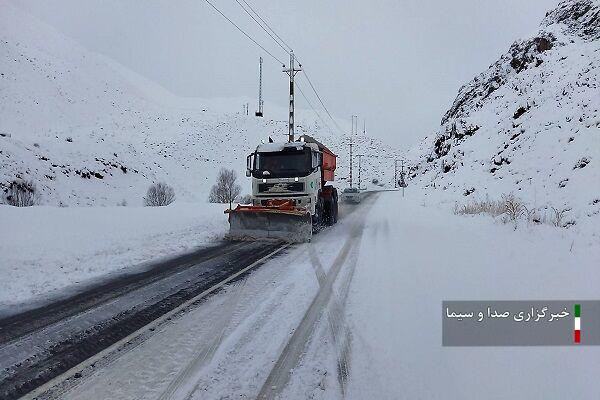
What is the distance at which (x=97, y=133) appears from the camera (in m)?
52.3

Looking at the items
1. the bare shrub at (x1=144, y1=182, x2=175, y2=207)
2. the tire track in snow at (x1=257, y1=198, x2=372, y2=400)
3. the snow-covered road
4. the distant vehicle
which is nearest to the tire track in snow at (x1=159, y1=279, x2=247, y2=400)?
the snow-covered road

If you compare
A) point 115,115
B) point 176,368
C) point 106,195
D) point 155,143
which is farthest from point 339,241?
point 115,115

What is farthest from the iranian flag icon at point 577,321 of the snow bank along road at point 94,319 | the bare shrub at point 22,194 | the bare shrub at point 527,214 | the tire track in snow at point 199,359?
the bare shrub at point 22,194

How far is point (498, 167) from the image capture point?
806 inches

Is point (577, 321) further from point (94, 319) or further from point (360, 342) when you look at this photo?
point (94, 319)

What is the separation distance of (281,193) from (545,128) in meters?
14.7

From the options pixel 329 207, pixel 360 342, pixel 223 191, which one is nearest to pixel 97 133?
pixel 223 191

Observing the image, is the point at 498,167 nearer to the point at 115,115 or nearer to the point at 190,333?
the point at 190,333

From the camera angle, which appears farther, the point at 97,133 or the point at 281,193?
the point at 97,133

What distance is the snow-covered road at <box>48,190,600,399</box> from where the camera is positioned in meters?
2.87

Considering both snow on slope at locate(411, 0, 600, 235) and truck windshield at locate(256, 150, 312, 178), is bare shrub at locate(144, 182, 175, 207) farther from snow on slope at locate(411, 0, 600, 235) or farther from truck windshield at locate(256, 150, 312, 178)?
snow on slope at locate(411, 0, 600, 235)

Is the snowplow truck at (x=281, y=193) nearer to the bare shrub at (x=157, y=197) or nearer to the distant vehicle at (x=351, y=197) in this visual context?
the bare shrub at (x=157, y=197)

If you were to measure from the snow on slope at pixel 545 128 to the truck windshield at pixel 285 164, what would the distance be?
7607 mm

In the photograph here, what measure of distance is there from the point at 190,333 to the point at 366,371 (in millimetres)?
1949
